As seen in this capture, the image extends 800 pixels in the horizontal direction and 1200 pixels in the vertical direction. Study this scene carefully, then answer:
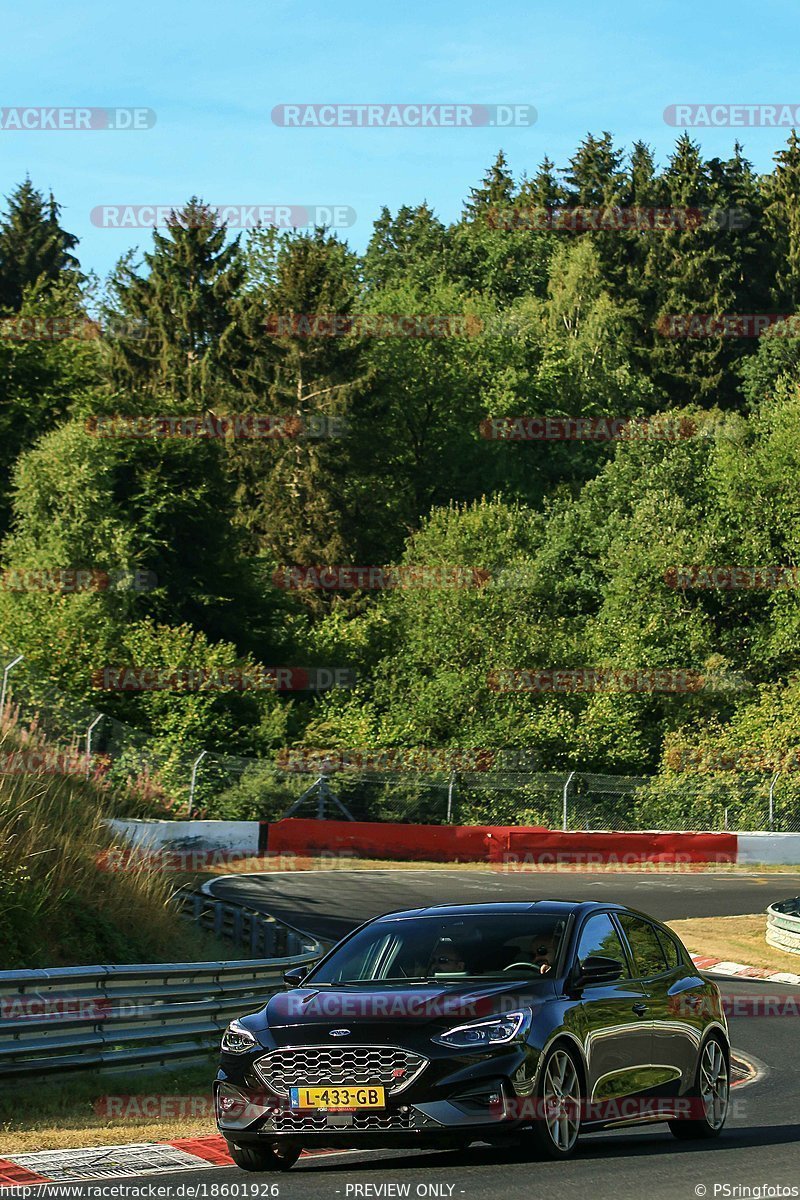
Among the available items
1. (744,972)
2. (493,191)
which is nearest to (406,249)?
(493,191)

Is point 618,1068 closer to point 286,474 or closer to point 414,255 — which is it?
point 286,474

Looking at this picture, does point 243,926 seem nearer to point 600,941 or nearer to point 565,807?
point 600,941

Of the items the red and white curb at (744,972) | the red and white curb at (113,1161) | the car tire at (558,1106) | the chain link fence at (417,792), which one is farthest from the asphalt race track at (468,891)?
the car tire at (558,1106)

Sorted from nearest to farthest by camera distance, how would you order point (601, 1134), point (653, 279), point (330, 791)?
1. point (601, 1134)
2. point (330, 791)
3. point (653, 279)

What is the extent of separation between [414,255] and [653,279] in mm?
14986

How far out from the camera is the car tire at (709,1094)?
10.2 m

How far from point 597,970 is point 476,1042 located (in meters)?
1.07

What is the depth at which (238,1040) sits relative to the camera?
29.5 feet

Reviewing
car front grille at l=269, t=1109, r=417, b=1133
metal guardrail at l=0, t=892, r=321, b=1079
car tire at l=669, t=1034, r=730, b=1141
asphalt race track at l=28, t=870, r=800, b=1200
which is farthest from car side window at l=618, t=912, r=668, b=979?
metal guardrail at l=0, t=892, r=321, b=1079

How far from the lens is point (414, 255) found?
90.9 meters

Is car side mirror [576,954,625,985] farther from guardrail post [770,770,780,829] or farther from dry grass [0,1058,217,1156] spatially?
guardrail post [770,770,780,829]

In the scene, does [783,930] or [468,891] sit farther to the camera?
[468,891]

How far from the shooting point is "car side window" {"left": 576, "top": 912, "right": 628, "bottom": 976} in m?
9.62

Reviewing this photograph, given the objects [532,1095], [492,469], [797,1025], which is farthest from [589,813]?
[492,469]
